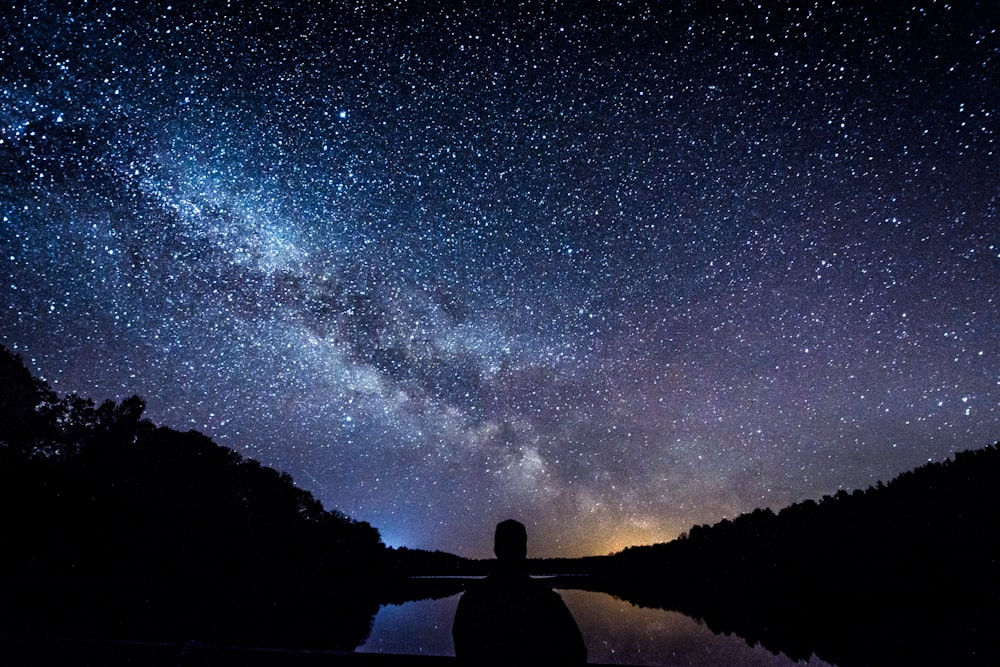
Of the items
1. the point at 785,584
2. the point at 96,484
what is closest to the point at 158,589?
the point at 96,484

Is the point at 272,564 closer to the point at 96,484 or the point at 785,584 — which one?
the point at 96,484

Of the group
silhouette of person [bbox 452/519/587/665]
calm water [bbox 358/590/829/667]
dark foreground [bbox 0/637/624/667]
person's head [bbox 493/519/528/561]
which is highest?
person's head [bbox 493/519/528/561]

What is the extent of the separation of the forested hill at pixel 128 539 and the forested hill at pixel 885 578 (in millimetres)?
Answer: 16979

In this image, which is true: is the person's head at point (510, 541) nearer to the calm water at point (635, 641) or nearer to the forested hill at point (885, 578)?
the calm water at point (635, 641)

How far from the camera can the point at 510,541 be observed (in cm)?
302

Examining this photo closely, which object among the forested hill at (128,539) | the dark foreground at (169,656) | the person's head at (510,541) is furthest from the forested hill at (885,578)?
the forested hill at (128,539)

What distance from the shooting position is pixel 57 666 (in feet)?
7.85

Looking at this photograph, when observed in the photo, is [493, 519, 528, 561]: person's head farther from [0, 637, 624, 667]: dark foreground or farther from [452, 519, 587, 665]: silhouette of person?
[0, 637, 624, 667]: dark foreground

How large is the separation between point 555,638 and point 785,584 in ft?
187

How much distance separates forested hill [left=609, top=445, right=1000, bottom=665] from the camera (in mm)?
16922

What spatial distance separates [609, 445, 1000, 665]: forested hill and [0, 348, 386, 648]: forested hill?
17.0m

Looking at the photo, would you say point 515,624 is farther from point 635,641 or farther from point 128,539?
point 128,539

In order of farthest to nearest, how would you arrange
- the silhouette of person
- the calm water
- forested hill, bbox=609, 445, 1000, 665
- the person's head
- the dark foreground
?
forested hill, bbox=609, 445, 1000, 665 → the calm water → the person's head → the silhouette of person → the dark foreground

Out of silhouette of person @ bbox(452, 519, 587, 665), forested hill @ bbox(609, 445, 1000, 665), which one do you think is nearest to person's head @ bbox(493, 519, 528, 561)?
silhouette of person @ bbox(452, 519, 587, 665)
